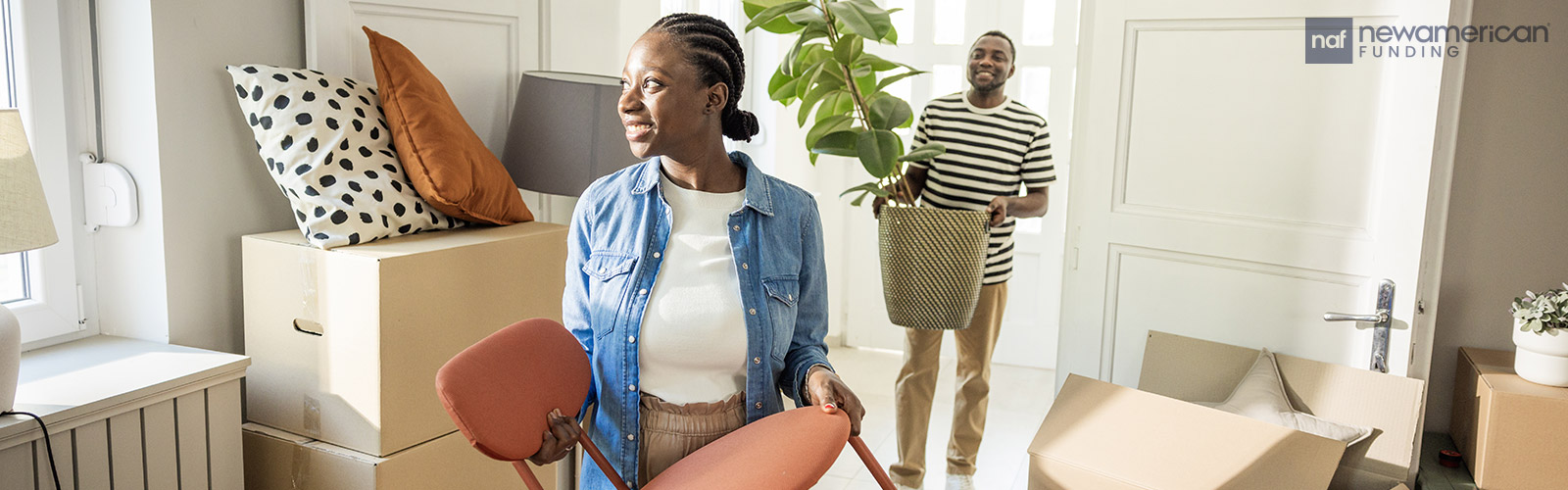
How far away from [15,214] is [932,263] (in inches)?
76.6

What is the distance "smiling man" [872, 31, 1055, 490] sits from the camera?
3.26 meters

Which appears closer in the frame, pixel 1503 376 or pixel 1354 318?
pixel 1354 318

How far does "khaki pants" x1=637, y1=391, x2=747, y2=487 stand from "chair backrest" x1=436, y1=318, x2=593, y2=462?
99 mm

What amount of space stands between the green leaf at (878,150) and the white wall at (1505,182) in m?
1.65

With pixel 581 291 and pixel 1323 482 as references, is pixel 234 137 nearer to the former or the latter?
pixel 581 291

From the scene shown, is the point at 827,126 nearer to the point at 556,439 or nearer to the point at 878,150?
the point at 878,150

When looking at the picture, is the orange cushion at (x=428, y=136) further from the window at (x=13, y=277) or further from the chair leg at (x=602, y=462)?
the chair leg at (x=602, y=462)

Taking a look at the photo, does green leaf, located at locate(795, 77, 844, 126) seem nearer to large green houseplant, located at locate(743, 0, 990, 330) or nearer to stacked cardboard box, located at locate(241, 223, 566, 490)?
large green houseplant, located at locate(743, 0, 990, 330)

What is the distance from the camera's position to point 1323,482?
192cm

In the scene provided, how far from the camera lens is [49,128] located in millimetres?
1954

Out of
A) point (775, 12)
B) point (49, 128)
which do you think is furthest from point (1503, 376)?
point (49, 128)

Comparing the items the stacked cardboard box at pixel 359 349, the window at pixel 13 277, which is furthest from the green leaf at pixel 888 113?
the window at pixel 13 277

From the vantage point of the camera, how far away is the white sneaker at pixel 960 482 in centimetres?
333

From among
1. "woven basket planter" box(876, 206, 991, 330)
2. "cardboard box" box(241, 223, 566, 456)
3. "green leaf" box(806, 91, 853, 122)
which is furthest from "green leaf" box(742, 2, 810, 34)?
"cardboard box" box(241, 223, 566, 456)
